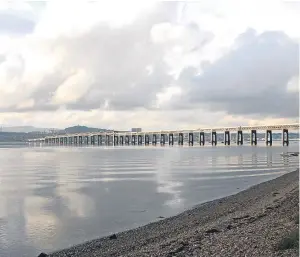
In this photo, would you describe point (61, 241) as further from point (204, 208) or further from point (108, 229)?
point (204, 208)

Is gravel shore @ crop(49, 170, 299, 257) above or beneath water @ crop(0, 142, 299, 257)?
above

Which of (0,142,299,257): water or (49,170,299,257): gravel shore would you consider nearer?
(49,170,299,257): gravel shore

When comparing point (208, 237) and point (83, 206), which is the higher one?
point (208, 237)

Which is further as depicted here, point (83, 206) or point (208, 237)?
point (83, 206)

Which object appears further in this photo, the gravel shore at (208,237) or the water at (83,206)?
the water at (83,206)

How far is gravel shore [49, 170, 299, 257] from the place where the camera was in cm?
1377

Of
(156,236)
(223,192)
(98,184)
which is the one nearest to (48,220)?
(156,236)

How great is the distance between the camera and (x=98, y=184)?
45906 mm

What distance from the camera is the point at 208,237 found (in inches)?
649

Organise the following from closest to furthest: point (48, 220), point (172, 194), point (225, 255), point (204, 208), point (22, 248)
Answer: point (225, 255) < point (22, 248) < point (48, 220) < point (204, 208) < point (172, 194)

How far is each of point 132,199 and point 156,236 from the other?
50.0ft

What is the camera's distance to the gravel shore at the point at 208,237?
13773 mm

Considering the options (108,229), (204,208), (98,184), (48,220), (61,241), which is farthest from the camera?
(98,184)

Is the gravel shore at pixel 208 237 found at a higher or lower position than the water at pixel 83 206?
higher
